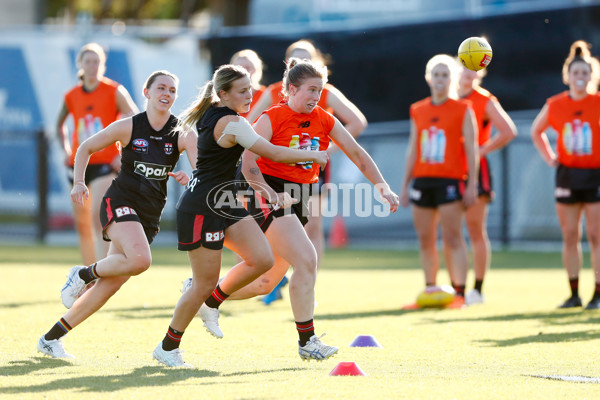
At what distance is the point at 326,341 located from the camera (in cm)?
734

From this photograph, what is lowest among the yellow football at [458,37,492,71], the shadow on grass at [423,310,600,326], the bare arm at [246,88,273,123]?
the shadow on grass at [423,310,600,326]

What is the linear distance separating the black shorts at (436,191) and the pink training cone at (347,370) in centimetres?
420

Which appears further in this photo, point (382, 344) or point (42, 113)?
point (42, 113)

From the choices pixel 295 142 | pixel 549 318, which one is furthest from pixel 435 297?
pixel 295 142

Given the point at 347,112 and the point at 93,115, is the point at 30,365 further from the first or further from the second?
the point at 93,115

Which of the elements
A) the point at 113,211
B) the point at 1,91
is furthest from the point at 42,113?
the point at 113,211

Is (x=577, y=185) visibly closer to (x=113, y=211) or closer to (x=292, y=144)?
(x=292, y=144)

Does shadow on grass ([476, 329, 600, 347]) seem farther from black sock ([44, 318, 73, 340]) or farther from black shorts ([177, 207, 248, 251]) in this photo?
black sock ([44, 318, 73, 340])

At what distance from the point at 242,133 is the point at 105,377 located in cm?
162

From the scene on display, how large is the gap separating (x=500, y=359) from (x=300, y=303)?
1.36 m

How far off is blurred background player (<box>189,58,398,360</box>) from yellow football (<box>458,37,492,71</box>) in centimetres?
184

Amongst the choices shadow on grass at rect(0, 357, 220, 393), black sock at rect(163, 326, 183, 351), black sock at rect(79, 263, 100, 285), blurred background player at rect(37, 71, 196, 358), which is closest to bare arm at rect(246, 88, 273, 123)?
blurred background player at rect(37, 71, 196, 358)

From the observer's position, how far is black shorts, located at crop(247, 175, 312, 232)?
655 cm

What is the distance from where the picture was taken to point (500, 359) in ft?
21.4
